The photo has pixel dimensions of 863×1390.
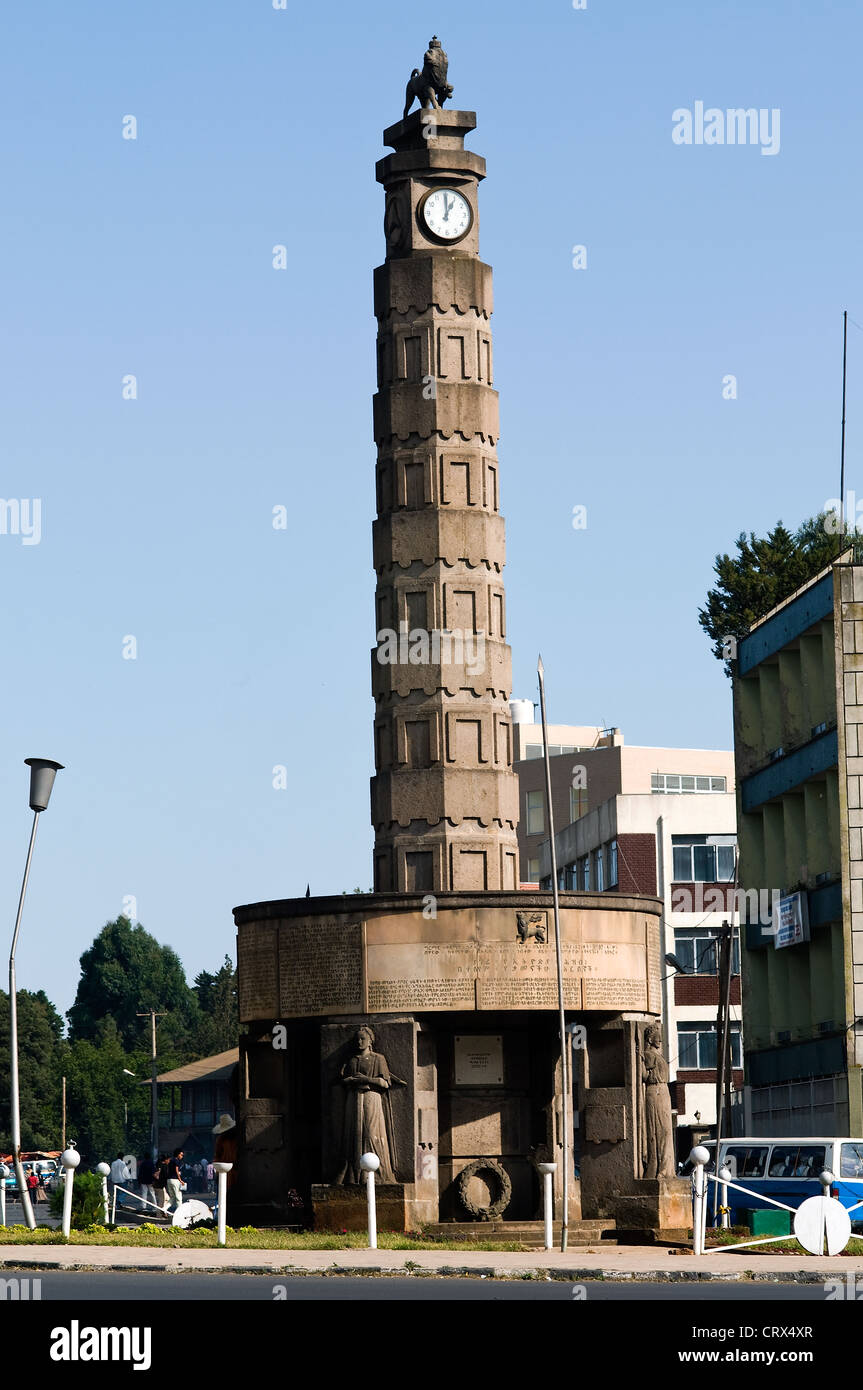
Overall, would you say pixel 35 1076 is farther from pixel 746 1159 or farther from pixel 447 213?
pixel 447 213

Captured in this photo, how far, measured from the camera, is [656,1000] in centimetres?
3594

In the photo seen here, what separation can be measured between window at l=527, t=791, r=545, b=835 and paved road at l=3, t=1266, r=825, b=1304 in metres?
80.9

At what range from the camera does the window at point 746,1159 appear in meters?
37.3

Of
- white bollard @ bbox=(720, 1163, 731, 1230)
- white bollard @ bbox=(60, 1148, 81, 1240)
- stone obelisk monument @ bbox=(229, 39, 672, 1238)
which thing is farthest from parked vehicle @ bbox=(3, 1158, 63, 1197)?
white bollard @ bbox=(60, 1148, 81, 1240)

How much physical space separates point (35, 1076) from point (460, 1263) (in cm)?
11336

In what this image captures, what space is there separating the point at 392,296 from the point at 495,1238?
15.3 m

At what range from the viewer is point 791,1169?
36.4 meters

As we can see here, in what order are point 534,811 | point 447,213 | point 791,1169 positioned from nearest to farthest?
point 791,1169 → point 447,213 → point 534,811

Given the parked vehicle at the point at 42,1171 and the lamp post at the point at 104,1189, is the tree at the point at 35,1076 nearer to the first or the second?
the parked vehicle at the point at 42,1171

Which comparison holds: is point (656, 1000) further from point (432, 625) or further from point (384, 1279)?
point (384, 1279)

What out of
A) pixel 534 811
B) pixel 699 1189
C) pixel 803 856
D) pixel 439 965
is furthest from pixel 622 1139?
pixel 534 811

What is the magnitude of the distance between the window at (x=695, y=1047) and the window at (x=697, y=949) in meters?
2.07

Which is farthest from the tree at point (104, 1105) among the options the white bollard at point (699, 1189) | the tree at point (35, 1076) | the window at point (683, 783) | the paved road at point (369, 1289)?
the paved road at point (369, 1289)
